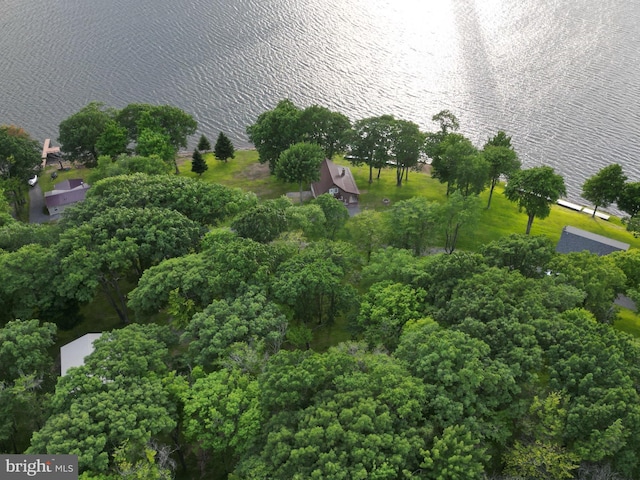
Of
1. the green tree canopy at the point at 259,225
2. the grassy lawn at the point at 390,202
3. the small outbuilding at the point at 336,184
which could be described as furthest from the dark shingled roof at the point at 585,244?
the green tree canopy at the point at 259,225

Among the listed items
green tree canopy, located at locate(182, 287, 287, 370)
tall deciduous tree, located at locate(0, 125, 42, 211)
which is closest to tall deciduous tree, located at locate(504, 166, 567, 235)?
green tree canopy, located at locate(182, 287, 287, 370)

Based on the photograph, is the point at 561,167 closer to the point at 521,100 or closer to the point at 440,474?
the point at 521,100

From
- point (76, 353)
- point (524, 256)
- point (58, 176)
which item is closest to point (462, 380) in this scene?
point (524, 256)

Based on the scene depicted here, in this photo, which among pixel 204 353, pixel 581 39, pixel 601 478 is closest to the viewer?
pixel 601 478

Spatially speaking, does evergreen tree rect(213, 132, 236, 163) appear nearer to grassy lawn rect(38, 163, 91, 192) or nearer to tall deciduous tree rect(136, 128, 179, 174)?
tall deciduous tree rect(136, 128, 179, 174)

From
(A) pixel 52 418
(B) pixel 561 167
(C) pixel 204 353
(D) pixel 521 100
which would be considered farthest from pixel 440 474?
(D) pixel 521 100

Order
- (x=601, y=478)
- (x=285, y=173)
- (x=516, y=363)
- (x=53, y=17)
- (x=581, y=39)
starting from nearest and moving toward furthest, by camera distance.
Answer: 1. (x=601, y=478)
2. (x=516, y=363)
3. (x=285, y=173)
4. (x=581, y=39)
5. (x=53, y=17)

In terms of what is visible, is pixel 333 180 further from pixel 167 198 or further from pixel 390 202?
pixel 167 198
